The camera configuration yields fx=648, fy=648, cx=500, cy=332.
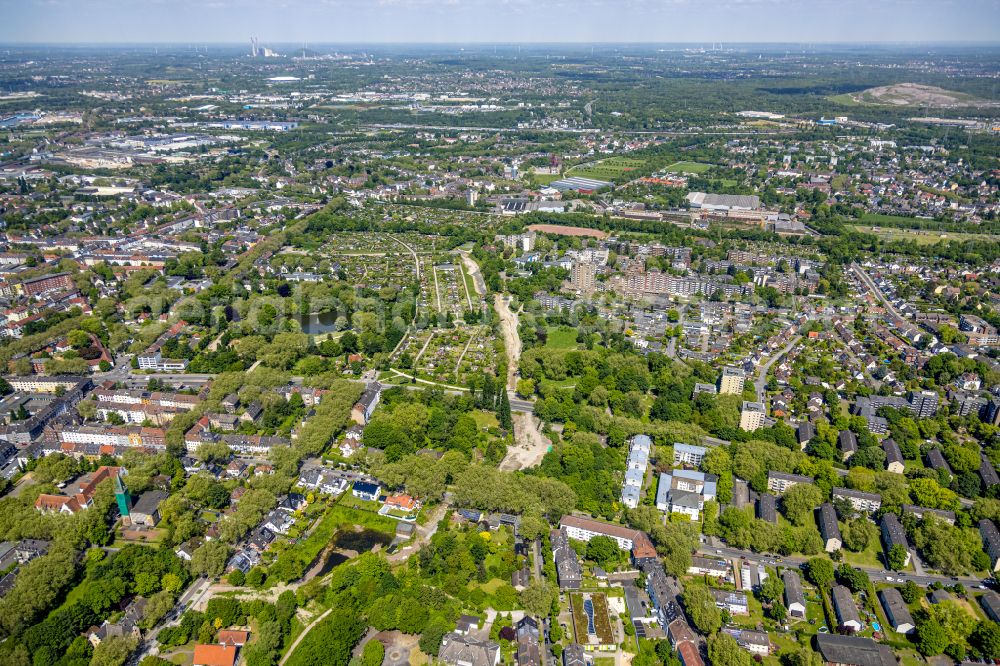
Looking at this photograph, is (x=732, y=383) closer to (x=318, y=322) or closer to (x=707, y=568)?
(x=707, y=568)

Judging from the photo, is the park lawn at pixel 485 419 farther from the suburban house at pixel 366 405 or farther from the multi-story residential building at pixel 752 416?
the multi-story residential building at pixel 752 416

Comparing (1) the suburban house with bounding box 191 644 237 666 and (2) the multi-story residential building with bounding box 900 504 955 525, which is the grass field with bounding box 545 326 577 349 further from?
(1) the suburban house with bounding box 191 644 237 666

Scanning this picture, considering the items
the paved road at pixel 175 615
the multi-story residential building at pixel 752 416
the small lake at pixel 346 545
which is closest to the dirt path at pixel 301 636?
the small lake at pixel 346 545

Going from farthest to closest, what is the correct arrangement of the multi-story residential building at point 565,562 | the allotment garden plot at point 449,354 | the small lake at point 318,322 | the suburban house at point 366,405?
the small lake at point 318,322 → the allotment garden plot at point 449,354 → the suburban house at point 366,405 → the multi-story residential building at point 565,562


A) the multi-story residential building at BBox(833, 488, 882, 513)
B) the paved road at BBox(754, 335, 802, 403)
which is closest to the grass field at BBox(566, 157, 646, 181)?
the paved road at BBox(754, 335, 802, 403)

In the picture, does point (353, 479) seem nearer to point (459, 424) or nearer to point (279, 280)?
point (459, 424)
